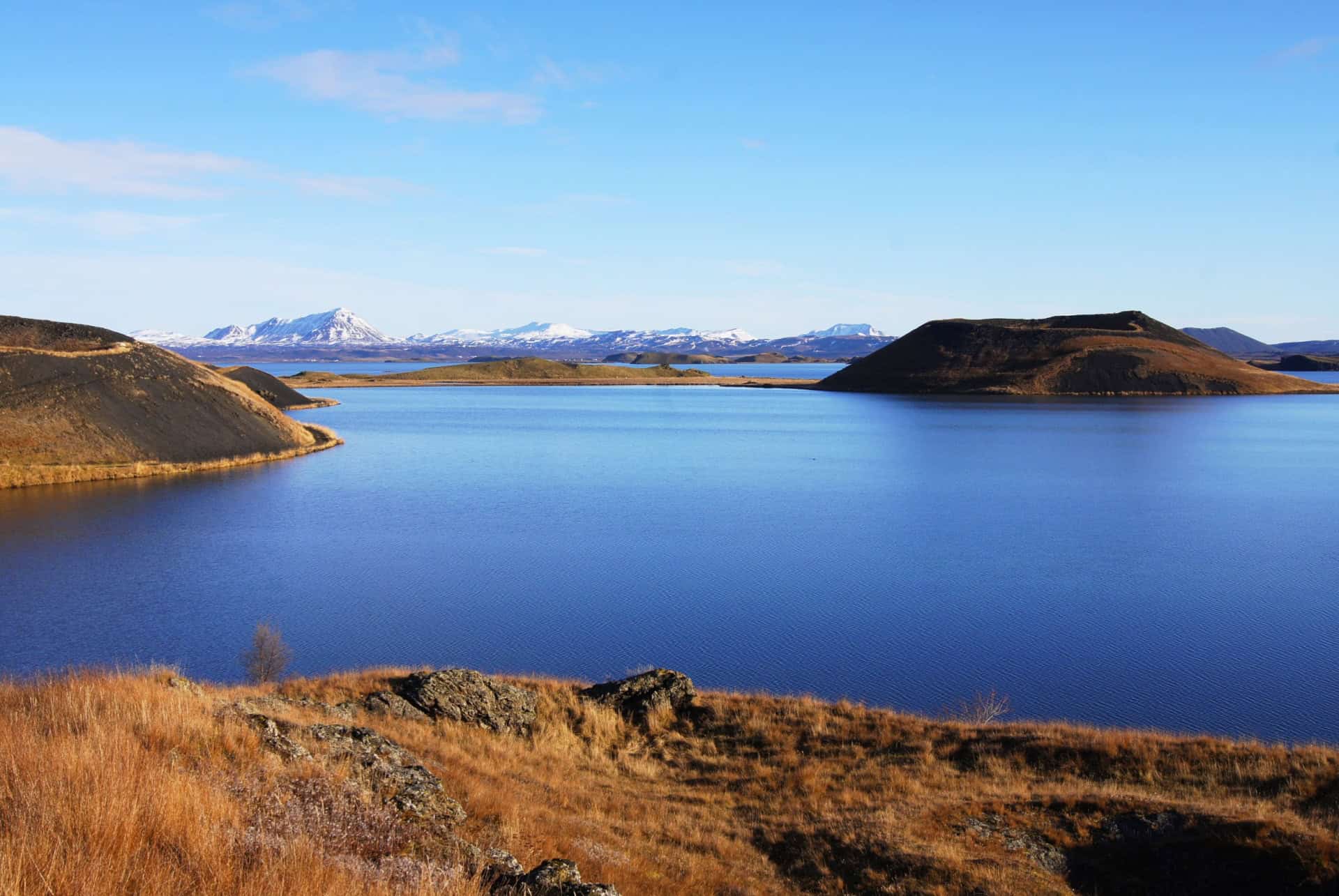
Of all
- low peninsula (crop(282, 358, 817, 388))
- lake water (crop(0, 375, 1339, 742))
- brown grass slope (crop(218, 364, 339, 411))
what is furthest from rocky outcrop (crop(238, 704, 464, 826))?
low peninsula (crop(282, 358, 817, 388))

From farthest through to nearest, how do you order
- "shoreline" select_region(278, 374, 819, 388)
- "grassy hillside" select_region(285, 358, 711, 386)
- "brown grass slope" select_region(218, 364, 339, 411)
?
"grassy hillside" select_region(285, 358, 711, 386)
"shoreline" select_region(278, 374, 819, 388)
"brown grass slope" select_region(218, 364, 339, 411)

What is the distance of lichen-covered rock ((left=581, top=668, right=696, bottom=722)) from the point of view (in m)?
15.9

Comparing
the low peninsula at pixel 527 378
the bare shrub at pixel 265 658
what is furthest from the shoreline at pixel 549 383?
the bare shrub at pixel 265 658

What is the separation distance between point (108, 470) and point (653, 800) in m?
43.9

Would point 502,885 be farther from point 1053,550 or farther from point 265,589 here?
point 1053,550

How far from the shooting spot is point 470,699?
49.7ft

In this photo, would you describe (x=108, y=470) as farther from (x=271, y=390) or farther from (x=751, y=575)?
(x=271, y=390)

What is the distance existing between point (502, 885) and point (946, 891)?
4.49 metres

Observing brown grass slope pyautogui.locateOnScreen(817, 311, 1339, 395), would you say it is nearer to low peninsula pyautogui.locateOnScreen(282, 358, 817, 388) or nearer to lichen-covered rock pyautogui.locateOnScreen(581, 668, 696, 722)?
low peninsula pyautogui.locateOnScreen(282, 358, 817, 388)

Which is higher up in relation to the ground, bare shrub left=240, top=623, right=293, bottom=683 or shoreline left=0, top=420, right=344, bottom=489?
shoreline left=0, top=420, right=344, bottom=489

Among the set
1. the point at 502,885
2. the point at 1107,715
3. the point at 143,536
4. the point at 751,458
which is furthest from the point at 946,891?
the point at 751,458

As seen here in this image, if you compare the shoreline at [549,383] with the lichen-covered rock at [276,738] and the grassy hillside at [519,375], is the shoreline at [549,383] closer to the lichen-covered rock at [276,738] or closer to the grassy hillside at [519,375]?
the grassy hillside at [519,375]

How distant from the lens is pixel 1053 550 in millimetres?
30531

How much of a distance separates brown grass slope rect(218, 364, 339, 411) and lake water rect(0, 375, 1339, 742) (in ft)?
150
